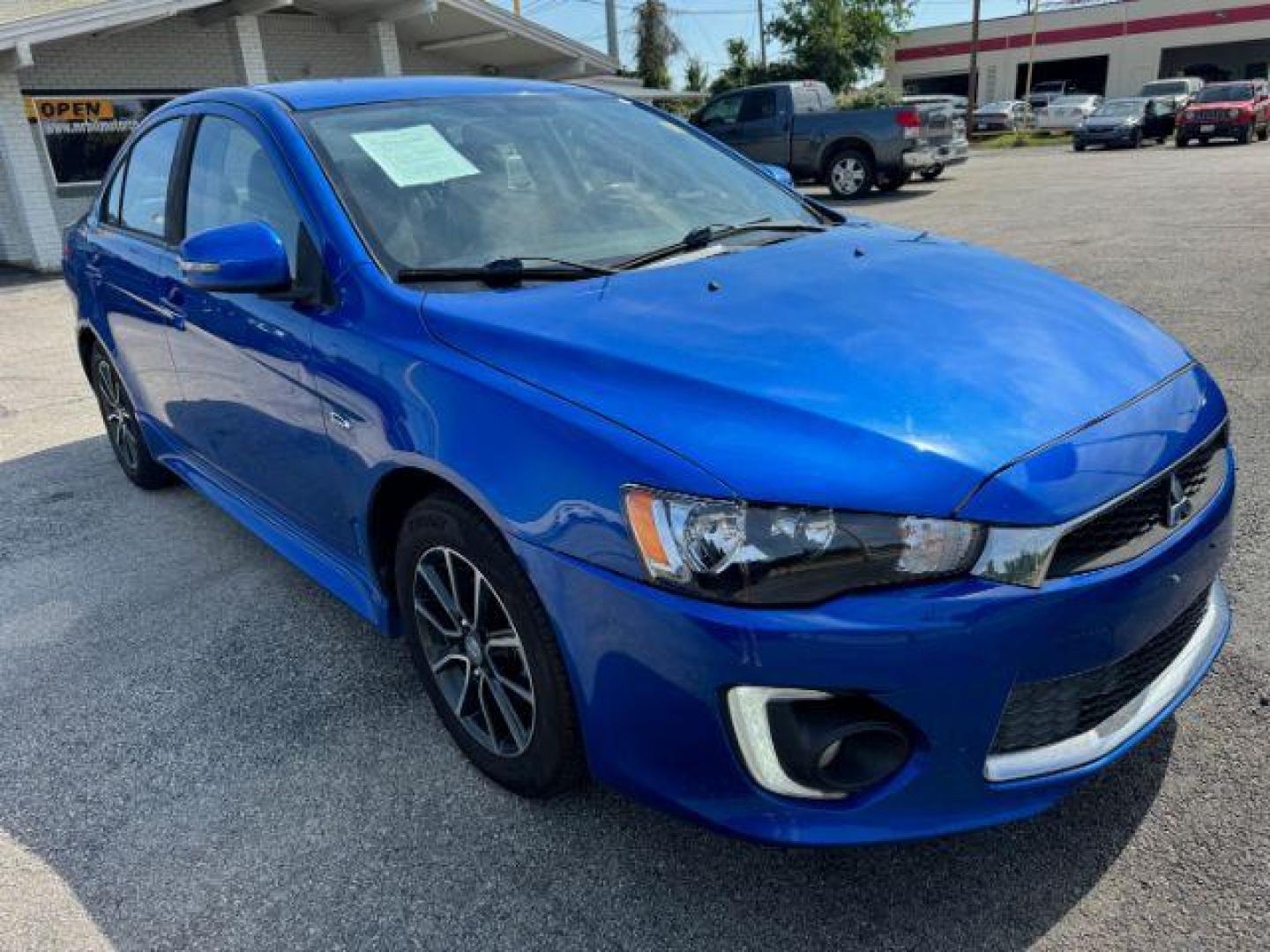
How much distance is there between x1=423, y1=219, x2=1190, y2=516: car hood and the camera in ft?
5.57

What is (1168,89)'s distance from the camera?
30859 mm

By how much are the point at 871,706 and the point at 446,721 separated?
1266mm

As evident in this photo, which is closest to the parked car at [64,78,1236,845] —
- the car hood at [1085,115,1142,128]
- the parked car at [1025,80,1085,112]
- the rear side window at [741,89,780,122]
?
the rear side window at [741,89,780,122]

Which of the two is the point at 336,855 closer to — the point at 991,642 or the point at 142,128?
the point at 991,642

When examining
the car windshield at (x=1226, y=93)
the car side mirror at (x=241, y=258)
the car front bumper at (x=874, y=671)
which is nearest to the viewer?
the car front bumper at (x=874, y=671)

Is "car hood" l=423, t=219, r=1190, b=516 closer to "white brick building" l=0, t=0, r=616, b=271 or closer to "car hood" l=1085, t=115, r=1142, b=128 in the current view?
"white brick building" l=0, t=0, r=616, b=271

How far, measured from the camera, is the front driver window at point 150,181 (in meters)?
3.63

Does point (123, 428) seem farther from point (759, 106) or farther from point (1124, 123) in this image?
point (1124, 123)

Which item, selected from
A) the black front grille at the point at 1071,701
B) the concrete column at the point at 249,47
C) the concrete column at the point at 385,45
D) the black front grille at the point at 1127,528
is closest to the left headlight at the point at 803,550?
the black front grille at the point at 1127,528

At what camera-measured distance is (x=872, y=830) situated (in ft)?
5.69

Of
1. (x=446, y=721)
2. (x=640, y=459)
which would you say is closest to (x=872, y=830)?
(x=640, y=459)

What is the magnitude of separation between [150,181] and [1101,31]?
5333 centimetres

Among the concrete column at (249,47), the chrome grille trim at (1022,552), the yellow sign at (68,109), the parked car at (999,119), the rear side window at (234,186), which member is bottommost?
the parked car at (999,119)

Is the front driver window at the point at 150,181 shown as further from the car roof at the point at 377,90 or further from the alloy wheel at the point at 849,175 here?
the alloy wheel at the point at 849,175
